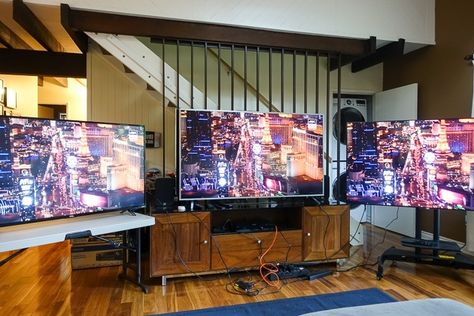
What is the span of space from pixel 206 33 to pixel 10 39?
9.98 feet

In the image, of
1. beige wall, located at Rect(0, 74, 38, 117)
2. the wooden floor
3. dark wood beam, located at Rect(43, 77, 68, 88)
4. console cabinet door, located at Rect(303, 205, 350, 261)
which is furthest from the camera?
dark wood beam, located at Rect(43, 77, 68, 88)

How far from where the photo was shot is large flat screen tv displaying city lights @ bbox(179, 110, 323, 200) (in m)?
2.94

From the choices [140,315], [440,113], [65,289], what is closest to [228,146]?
[140,315]

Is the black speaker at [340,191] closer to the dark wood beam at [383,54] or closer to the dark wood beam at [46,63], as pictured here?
the dark wood beam at [383,54]

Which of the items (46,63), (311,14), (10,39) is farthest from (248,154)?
(10,39)

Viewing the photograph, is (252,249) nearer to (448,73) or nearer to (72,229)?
(72,229)

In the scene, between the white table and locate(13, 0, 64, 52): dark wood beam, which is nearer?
the white table

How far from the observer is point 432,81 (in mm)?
4020

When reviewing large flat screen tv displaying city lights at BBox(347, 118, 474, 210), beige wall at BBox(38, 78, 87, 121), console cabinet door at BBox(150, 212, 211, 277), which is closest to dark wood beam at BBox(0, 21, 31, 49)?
beige wall at BBox(38, 78, 87, 121)

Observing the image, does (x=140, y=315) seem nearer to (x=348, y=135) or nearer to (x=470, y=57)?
(x=348, y=135)

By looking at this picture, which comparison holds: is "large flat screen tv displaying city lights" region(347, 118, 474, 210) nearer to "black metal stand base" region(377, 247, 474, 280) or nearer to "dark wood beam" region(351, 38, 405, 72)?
"black metal stand base" region(377, 247, 474, 280)

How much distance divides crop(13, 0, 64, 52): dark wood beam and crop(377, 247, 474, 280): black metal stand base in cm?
398

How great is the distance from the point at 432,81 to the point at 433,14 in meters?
0.79

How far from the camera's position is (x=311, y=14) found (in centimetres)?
345
